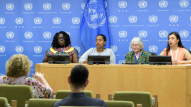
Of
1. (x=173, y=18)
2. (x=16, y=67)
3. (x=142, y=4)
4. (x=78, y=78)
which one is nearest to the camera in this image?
(x=78, y=78)

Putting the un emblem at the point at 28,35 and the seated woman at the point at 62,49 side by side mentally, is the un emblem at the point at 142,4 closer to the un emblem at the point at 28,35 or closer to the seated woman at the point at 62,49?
the seated woman at the point at 62,49

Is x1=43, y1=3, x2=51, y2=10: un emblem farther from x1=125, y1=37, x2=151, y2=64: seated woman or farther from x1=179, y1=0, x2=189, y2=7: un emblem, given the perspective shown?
x1=179, y1=0, x2=189, y2=7: un emblem

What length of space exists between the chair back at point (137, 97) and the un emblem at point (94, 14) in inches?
143

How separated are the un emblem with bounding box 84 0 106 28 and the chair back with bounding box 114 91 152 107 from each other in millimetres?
3629

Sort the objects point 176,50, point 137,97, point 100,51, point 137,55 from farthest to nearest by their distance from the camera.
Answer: point 100,51 < point 137,55 < point 176,50 < point 137,97

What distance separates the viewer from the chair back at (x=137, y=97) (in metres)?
2.37

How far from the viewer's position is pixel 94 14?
19.3 feet

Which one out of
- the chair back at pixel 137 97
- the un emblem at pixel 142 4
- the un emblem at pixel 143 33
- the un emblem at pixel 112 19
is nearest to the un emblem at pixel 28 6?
the un emblem at pixel 112 19

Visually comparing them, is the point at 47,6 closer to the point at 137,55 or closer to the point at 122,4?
the point at 122,4

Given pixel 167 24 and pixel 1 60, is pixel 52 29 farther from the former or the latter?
pixel 167 24

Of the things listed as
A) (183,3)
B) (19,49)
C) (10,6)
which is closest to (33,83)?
(19,49)

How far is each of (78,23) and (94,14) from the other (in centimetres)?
50

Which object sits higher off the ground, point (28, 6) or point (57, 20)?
point (28, 6)

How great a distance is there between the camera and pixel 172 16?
5.73m
